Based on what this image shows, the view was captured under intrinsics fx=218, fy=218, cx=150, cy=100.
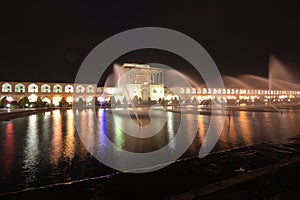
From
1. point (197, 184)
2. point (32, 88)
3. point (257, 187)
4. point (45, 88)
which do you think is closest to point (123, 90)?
point (45, 88)

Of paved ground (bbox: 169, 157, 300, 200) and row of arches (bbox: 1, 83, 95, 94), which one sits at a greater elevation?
row of arches (bbox: 1, 83, 95, 94)

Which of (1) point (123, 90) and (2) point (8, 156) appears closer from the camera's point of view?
(2) point (8, 156)


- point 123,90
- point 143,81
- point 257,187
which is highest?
point 143,81

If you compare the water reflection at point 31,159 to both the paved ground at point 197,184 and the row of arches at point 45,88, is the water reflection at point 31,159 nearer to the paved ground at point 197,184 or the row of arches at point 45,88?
the paved ground at point 197,184

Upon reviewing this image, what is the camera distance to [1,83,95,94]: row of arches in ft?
167

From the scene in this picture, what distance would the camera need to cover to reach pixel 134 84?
2501 inches

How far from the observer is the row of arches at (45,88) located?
167 ft

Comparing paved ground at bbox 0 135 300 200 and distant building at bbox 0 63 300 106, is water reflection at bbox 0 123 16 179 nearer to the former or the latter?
paved ground at bbox 0 135 300 200

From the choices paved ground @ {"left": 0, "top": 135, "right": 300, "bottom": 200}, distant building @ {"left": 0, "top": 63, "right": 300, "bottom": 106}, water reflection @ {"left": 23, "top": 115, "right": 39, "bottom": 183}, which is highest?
distant building @ {"left": 0, "top": 63, "right": 300, "bottom": 106}

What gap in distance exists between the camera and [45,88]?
184ft

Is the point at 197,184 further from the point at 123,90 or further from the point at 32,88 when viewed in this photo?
the point at 123,90

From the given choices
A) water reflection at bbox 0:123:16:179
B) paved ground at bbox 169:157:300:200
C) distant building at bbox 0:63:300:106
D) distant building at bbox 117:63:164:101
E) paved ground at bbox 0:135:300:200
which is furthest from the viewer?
distant building at bbox 117:63:164:101

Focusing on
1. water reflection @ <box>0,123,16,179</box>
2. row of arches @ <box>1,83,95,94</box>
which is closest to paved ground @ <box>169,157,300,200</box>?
water reflection @ <box>0,123,16,179</box>

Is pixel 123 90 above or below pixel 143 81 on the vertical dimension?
below
